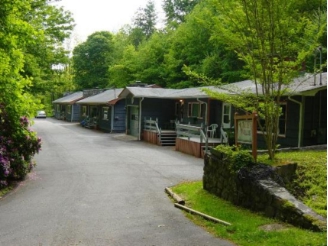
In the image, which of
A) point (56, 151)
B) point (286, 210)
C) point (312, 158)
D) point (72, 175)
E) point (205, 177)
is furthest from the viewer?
point (56, 151)

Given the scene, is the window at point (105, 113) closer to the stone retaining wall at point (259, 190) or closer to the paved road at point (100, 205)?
the paved road at point (100, 205)

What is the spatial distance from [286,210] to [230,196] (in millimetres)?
2115

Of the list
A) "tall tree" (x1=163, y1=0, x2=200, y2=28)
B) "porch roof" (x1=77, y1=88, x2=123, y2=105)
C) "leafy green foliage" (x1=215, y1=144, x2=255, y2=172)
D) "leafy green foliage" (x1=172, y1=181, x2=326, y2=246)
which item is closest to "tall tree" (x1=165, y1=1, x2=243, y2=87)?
"porch roof" (x1=77, y1=88, x2=123, y2=105)

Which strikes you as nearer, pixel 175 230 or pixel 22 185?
pixel 175 230

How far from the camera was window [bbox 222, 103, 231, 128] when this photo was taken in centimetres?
1888

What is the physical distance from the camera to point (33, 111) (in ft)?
38.0

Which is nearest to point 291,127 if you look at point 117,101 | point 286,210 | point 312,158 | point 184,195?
point 312,158

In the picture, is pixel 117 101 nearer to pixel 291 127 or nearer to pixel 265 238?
pixel 291 127

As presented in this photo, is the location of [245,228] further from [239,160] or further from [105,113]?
[105,113]

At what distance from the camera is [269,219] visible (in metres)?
6.70

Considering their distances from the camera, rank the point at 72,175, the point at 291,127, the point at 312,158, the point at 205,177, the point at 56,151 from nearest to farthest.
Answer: the point at 312,158
the point at 205,177
the point at 72,175
the point at 291,127
the point at 56,151

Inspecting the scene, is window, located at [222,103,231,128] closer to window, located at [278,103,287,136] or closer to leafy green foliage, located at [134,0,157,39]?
window, located at [278,103,287,136]

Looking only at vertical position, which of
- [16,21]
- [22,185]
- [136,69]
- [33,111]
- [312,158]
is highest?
[136,69]

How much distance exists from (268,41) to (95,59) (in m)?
54.2
